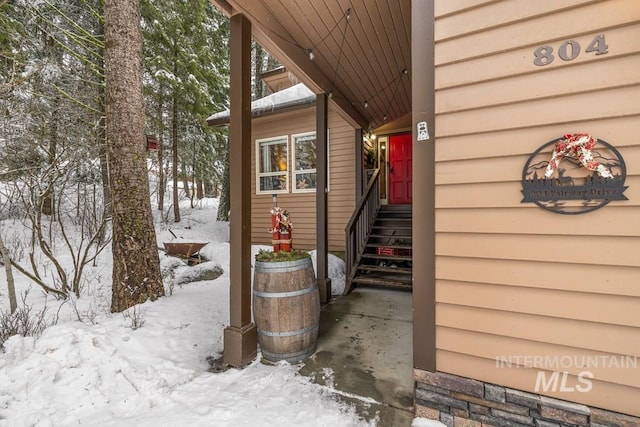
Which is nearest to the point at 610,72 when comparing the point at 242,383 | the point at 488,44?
the point at 488,44

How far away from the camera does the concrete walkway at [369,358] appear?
1848mm

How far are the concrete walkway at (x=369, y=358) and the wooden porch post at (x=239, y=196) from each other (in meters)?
0.60

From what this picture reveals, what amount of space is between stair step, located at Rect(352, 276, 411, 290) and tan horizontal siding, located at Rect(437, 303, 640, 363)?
2.16 meters

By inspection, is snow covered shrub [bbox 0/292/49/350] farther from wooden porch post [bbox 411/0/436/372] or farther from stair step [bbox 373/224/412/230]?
stair step [bbox 373/224/412/230]

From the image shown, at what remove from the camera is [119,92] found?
2.93m

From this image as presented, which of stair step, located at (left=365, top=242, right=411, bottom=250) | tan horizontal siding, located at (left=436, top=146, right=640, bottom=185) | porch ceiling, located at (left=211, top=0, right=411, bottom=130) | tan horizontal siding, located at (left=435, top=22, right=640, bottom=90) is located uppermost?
porch ceiling, located at (left=211, top=0, right=411, bottom=130)

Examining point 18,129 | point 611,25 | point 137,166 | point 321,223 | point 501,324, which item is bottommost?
point 501,324

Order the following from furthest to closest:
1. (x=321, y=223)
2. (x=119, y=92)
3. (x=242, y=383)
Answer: (x=321, y=223)
(x=119, y=92)
(x=242, y=383)

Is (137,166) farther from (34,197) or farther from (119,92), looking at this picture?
(34,197)

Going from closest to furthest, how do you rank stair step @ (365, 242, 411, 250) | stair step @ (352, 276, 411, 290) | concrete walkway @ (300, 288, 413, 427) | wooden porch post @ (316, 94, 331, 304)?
concrete walkway @ (300, 288, 413, 427), wooden porch post @ (316, 94, 331, 304), stair step @ (352, 276, 411, 290), stair step @ (365, 242, 411, 250)

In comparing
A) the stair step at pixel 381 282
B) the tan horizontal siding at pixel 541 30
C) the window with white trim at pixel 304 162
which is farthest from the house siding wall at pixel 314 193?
the tan horizontal siding at pixel 541 30

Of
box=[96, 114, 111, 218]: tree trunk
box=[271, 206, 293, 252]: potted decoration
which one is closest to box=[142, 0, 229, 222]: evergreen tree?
box=[96, 114, 111, 218]: tree trunk

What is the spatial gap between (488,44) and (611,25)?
0.50 meters

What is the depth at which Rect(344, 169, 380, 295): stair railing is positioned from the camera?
4254 millimetres
